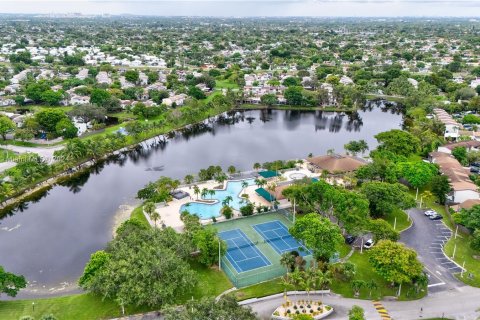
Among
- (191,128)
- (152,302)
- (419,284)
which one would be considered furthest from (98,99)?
(419,284)

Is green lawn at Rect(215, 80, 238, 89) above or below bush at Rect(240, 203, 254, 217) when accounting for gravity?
above

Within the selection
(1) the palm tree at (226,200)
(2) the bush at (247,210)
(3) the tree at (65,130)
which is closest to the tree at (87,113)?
(3) the tree at (65,130)

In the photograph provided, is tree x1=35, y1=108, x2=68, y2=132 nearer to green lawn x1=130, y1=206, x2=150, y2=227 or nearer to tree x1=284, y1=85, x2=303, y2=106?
green lawn x1=130, y1=206, x2=150, y2=227

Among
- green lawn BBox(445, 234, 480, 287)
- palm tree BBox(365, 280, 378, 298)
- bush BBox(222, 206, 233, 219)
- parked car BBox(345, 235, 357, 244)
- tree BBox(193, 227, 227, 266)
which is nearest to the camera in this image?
palm tree BBox(365, 280, 378, 298)

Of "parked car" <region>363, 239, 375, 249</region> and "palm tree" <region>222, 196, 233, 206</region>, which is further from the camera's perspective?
"palm tree" <region>222, 196, 233, 206</region>

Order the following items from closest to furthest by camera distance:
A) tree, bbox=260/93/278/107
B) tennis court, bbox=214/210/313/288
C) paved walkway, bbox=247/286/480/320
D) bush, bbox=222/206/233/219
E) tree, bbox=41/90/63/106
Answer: paved walkway, bbox=247/286/480/320, tennis court, bbox=214/210/313/288, bush, bbox=222/206/233/219, tree, bbox=41/90/63/106, tree, bbox=260/93/278/107

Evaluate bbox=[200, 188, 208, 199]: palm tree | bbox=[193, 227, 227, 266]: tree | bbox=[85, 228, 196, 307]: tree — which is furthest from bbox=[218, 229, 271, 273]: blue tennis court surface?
bbox=[200, 188, 208, 199]: palm tree

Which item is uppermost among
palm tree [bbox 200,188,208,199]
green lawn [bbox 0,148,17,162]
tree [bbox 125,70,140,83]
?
tree [bbox 125,70,140,83]
